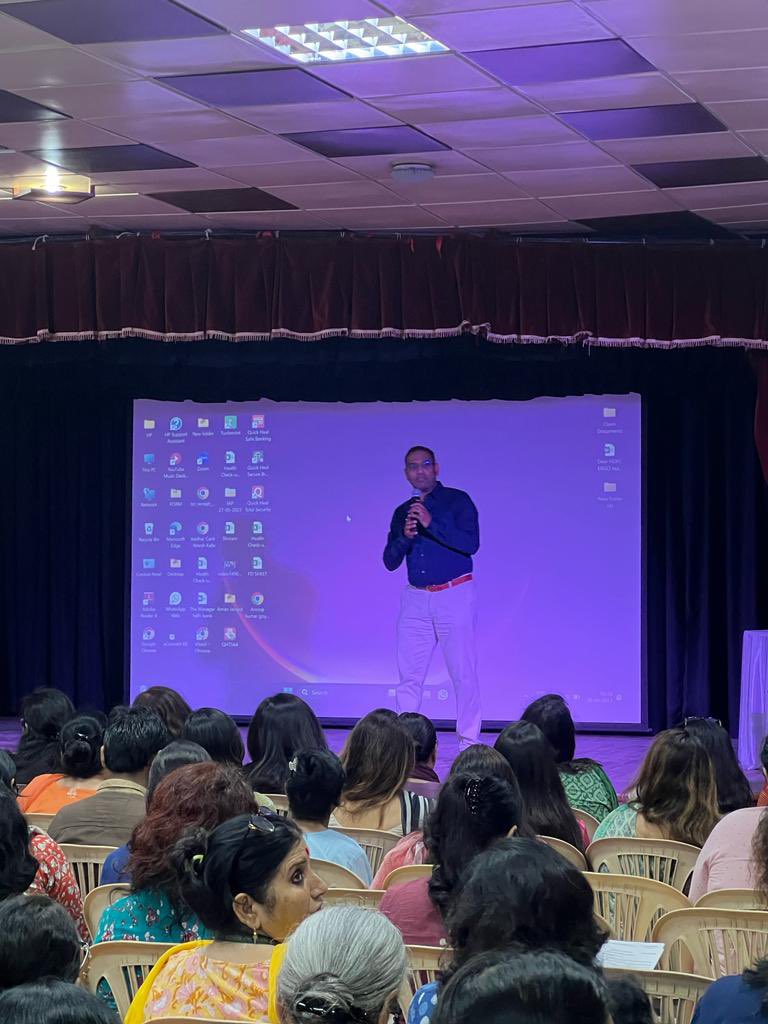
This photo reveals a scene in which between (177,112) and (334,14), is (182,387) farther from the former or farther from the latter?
(334,14)

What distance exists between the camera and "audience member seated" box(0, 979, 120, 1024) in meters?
1.48

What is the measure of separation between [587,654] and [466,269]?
8.89ft

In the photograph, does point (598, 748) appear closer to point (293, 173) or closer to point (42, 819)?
point (293, 173)

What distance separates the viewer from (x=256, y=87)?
5.71m

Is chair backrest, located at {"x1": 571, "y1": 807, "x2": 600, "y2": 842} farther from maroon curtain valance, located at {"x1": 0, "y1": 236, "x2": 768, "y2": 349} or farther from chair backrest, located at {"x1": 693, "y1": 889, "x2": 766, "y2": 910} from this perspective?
maroon curtain valance, located at {"x1": 0, "y1": 236, "x2": 768, "y2": 349}

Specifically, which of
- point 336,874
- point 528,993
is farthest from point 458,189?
point 528,993

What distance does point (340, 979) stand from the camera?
1560 millimetres

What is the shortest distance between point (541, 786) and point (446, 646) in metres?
5.08

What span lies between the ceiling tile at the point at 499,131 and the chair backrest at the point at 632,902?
386cm

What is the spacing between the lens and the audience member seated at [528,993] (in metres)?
1.18

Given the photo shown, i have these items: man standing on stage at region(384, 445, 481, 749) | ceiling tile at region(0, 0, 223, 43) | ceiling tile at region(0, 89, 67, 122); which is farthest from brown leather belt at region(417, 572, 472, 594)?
ceiling tile at region(0, 0, 223, 43)

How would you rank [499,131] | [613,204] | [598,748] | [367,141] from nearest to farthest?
[499,131], [367,141], [613,204], [598,748]

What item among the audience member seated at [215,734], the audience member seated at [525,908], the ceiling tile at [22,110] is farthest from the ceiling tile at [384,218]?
the audience member seated at [525,908]

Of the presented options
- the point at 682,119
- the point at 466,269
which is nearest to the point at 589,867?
the point at 682,119
